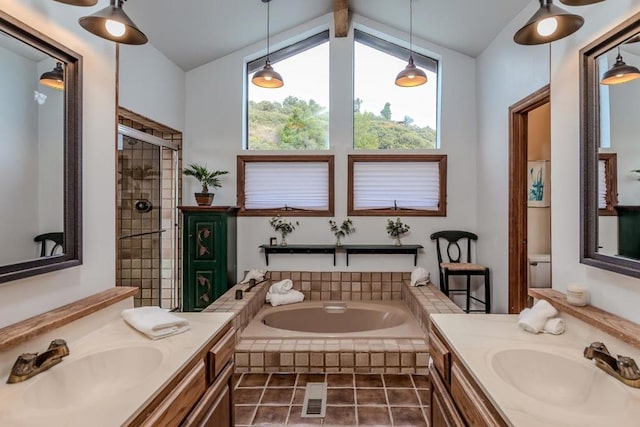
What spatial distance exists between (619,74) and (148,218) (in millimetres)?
3765

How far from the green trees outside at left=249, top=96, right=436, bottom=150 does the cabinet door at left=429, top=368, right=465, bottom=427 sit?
3043mm

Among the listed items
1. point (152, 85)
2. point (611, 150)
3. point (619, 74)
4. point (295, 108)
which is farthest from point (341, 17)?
point (611, 150)

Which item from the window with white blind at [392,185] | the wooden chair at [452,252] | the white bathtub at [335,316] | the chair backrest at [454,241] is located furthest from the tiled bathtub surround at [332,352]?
the window with white blind at [392,185]

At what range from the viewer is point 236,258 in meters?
4.33

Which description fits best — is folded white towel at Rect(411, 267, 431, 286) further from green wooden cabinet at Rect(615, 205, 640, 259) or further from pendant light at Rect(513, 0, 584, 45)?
pendant light at Rect(513, 0, 584, 45)


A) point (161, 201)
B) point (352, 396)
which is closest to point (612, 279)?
point (352, 396)

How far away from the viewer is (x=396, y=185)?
Answer: 14.1 ft

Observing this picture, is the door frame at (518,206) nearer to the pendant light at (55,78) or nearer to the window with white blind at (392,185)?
the window with white blind at (392,185)

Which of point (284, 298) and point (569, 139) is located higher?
point (569, 139)

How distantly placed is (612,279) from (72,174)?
234cm

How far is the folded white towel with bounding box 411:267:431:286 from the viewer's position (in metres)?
3.96

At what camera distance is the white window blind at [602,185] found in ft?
5.04

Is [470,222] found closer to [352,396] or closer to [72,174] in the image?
[352,396]

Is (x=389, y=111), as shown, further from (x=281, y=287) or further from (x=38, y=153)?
(x=38, y=153)
